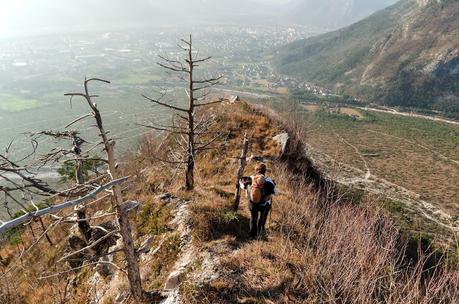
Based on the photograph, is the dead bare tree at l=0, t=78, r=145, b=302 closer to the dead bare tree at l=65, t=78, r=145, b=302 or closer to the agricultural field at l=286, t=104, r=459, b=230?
the dead bare tree at l=65, t=78, r=145, b=302

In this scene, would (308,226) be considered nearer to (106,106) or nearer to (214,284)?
(214,284)

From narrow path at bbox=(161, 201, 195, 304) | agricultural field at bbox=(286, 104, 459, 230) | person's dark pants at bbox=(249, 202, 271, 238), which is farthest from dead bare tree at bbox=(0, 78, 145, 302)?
agricultural field at bbox=(286, 104, 459, 230)

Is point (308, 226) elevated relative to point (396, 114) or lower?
elevated

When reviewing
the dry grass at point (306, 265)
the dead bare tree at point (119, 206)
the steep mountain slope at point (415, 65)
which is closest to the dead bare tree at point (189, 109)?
the dry grass at point (306, 265)

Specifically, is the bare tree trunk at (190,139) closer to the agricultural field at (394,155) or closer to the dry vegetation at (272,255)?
the dry vegetation at (272,255)

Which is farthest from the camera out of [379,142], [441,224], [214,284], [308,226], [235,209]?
[379,142]

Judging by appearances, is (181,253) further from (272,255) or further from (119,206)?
(119,206)

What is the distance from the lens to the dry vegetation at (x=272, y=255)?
6117mm

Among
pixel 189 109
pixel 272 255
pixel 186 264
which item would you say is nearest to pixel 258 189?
pixel 272 255

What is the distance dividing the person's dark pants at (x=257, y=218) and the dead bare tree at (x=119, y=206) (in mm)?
3135

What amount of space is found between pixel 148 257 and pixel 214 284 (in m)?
3.21

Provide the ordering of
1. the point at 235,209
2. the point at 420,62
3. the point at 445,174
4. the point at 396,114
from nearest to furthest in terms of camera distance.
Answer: the point at 235,209 → the point at 445,174 → the point at 396,114 → the point at 420,62

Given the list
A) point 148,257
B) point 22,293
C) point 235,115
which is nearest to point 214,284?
point 148,257

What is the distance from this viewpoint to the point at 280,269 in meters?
6.94
